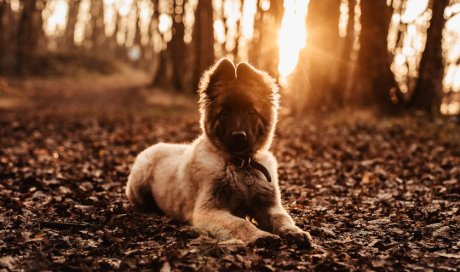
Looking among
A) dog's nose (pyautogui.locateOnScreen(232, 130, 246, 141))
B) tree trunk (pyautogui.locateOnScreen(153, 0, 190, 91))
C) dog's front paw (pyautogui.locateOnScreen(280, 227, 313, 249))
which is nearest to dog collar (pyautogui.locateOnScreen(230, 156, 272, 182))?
dog's nose (pyautogui.locateOnScreen(232, 130, 246, 141))

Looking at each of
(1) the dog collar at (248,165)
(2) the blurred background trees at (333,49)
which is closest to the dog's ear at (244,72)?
(1) the dog collar at (248,165)

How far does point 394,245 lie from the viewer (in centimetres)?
516

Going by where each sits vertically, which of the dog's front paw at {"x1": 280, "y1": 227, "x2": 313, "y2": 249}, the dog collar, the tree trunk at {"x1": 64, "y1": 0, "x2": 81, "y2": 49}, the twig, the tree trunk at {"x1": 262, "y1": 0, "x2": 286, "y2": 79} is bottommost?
the twig

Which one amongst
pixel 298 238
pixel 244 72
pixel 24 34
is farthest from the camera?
pixel 24 34

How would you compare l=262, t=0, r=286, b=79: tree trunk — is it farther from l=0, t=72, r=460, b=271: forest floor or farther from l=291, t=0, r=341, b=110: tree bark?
l=0, t=72, r=460, b=271: forest floor

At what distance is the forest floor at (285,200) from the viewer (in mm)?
4574

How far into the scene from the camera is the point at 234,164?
5668mm

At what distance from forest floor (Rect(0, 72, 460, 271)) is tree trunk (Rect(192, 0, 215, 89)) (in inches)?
456

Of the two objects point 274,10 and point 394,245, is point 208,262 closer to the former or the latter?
point 394,245

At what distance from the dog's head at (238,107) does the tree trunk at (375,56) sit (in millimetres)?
10626

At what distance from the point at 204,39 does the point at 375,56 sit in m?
14.3

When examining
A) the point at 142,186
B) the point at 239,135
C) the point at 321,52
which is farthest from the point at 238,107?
the point at 321,52

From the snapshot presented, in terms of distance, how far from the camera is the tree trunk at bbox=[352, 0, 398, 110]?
51.0ft

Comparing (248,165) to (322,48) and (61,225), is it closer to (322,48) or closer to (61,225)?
(61,225)
